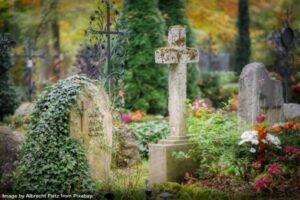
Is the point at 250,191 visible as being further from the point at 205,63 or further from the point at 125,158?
the point at 205,63

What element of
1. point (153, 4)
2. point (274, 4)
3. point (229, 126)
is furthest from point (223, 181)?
point (274, 4)

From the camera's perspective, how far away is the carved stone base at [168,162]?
31.6 feet

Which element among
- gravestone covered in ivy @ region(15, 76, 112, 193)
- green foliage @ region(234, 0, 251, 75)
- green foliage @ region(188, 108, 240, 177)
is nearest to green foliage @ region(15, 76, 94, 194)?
gravestone covered in ivy @ region(15, 76, 112, 193)

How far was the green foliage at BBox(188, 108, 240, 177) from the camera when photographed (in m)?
9.47

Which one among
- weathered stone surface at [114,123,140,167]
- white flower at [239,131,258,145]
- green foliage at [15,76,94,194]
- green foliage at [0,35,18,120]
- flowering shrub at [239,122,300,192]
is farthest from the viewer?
green foliage at [0,35,18,120]

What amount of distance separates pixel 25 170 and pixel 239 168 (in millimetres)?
3134

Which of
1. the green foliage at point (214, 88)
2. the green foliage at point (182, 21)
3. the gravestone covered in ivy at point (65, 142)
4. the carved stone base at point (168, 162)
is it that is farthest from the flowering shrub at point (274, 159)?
the green foliage at point (214, 88)

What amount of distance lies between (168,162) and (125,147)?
2.42 metres

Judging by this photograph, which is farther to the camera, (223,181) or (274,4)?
(274,4)

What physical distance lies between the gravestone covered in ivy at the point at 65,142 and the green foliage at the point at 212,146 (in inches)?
62.0

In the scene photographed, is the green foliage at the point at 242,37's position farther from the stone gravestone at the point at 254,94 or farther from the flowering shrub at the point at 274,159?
the flowering shrub at the point at 274,159

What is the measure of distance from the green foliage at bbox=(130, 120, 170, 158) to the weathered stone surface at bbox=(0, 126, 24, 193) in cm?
306

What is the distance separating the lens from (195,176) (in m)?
9.92

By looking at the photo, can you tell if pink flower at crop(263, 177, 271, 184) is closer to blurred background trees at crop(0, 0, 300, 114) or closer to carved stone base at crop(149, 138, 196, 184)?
carved stone base at crop(149, 138, 196, 184)
